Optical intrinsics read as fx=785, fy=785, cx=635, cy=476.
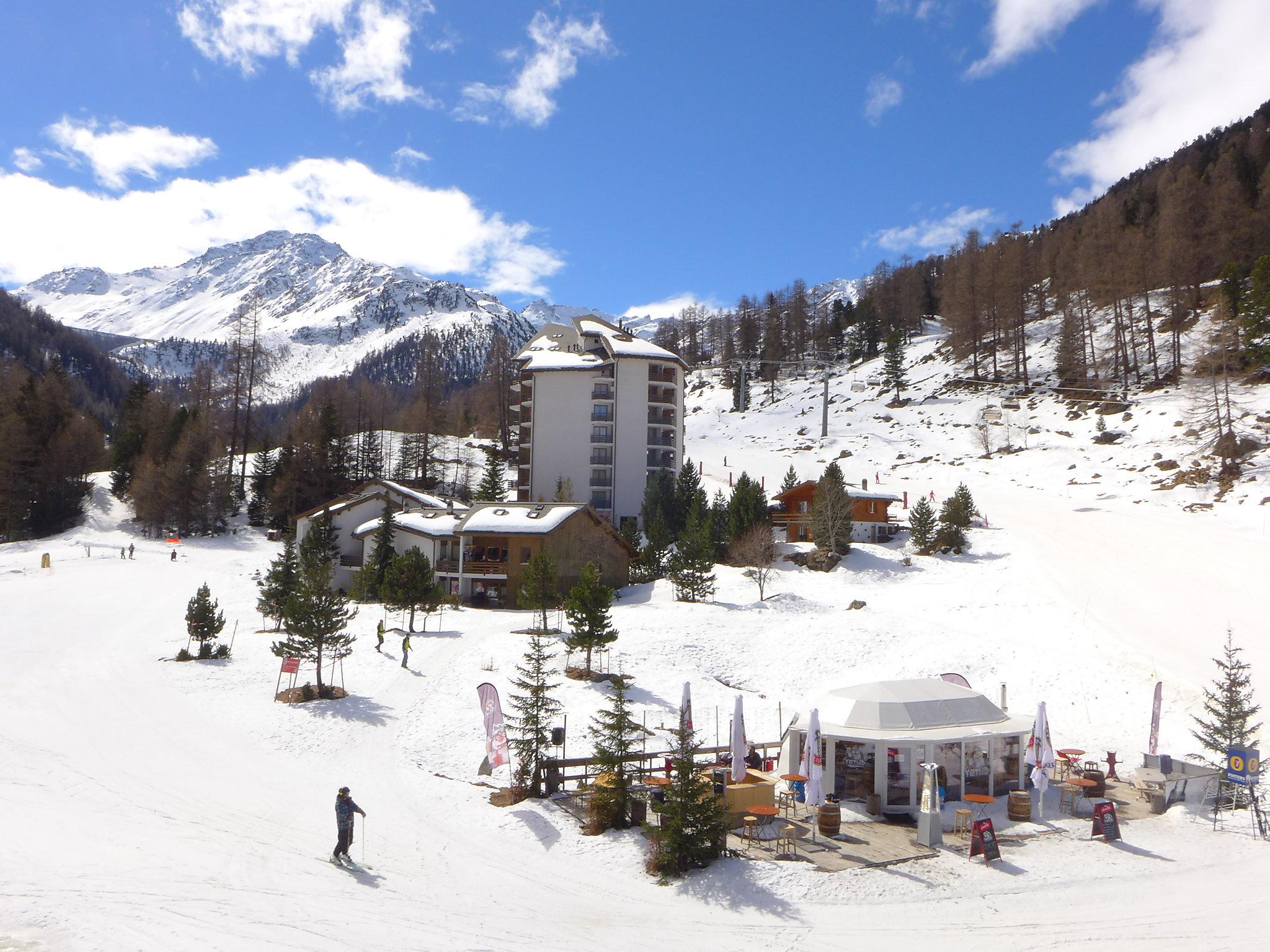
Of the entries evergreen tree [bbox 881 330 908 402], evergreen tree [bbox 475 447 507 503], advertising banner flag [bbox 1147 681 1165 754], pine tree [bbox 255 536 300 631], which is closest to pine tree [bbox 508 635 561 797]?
advertising banner flag [bbox 1147 681 1165 754]

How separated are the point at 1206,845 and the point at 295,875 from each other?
20264 mm

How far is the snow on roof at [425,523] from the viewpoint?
49812mm

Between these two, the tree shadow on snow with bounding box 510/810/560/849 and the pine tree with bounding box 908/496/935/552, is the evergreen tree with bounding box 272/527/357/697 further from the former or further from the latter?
the pine tree with bounding box 908/496/935/552

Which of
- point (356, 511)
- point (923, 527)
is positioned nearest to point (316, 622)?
point (356, 511)

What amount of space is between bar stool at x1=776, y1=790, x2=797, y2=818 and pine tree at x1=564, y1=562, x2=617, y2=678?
1087cm

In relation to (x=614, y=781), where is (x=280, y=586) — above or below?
above

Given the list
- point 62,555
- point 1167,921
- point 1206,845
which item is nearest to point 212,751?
point 1167,921

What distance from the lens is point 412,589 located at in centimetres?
3669

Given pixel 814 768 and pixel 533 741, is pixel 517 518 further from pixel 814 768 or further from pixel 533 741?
pixel 814 768

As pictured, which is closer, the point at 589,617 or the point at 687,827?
the point at 687,827

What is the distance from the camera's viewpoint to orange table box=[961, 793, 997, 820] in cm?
1872

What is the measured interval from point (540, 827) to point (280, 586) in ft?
81.6

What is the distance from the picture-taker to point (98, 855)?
50.7 feet

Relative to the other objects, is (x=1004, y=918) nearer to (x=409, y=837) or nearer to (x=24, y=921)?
(x=409, y=837)
